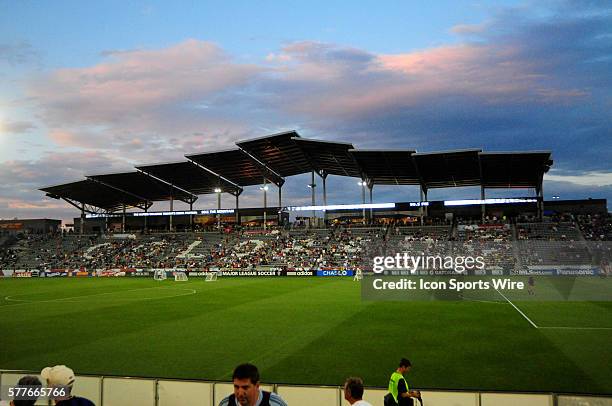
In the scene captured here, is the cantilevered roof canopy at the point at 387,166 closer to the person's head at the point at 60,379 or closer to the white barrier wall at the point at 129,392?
the white barrier wall at the point at 129,392

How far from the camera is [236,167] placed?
73.1m

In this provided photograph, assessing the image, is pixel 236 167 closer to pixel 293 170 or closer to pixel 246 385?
pixel 293 170

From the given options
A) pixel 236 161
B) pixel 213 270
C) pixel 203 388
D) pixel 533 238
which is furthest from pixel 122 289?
pixel 533 238

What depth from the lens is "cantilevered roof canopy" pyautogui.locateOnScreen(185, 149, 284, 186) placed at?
68.0 metres

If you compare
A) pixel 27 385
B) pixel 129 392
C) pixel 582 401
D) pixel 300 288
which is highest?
pixel 27 385

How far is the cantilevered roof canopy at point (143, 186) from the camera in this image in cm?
7688

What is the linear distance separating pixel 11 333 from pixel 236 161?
4929 centimetres

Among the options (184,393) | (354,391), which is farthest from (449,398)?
(184,393)

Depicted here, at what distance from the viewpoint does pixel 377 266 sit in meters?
61.4

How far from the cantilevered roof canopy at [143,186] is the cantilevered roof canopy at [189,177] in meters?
1.87

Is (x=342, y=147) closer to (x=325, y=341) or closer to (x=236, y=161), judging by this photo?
(x=236, y=161)

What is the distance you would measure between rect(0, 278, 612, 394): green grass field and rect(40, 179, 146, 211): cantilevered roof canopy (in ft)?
166

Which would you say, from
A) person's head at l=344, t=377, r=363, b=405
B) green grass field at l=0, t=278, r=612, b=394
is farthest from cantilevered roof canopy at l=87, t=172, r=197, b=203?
person's head at l=344, t=377, r=363, b=405

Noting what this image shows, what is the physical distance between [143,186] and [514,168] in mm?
56235
